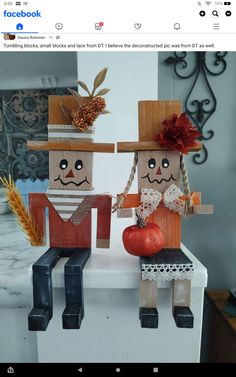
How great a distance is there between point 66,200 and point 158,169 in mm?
117

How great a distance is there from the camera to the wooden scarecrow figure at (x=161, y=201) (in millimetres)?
306

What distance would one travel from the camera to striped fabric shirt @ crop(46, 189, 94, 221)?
13.4 inches

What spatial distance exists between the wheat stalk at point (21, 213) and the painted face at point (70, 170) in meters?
0.05

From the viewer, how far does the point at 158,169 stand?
338 millimetres

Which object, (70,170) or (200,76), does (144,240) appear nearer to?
(70,170)

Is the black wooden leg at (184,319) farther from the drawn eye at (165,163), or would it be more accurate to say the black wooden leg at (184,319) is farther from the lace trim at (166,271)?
the drawn eye at (165,163)

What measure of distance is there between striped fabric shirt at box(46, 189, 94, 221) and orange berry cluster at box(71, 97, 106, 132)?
79 mm

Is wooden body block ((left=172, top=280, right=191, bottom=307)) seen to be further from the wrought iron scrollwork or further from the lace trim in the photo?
the wrought iron scrollwork
